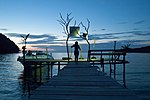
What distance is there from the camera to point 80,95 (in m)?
6.27

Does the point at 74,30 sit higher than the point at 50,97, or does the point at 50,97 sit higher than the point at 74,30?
the point at 74,30

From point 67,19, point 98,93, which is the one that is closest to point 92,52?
point 67,19

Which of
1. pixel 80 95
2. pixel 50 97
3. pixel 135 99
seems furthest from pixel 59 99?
pixel 135 99

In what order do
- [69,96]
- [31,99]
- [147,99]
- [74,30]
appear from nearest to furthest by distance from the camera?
1. [31,99]
2. [69,96]
3. [147,99]
4. [74,30]


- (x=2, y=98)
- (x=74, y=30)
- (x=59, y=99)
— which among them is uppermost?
(x=74, y=30)

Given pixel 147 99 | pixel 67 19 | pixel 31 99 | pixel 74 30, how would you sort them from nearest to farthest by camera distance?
pixel 31 99 < pixel 147 99 < pixel 74 30 < pixel 67 19

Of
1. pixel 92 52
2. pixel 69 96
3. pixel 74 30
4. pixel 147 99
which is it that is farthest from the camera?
pixel 74 30

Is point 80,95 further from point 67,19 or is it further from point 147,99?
point 67,19

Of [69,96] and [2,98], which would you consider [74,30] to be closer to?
[2,98]

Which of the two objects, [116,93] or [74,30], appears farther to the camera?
[74,30]

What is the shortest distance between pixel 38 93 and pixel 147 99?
15.1m

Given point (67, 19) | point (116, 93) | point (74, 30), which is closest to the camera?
point (116, 93)

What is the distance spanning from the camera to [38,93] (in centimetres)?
638

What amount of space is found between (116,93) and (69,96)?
126cm
